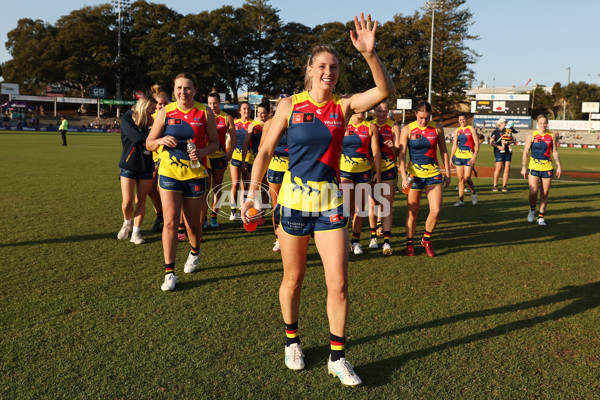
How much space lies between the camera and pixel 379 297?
17.0 feet

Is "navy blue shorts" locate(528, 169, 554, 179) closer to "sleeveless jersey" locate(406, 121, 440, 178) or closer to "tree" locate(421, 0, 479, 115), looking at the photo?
"sleeveless jersey" locate(406, 121, 440, 178)

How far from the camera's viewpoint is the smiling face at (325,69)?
3391 millimetres

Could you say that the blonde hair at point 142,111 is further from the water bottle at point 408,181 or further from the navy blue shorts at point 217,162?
the water bottle at point 408,181

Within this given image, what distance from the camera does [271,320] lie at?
4496 millimetres

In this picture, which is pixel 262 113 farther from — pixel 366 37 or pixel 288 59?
pixel 288 59

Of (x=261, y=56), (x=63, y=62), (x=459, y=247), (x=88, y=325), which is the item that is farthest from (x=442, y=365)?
(x=261, y=56)

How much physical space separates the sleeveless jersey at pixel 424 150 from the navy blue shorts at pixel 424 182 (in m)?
0.05

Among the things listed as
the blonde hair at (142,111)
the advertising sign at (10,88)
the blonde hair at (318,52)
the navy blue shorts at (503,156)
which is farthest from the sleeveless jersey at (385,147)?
the advertising sign at (10,88)

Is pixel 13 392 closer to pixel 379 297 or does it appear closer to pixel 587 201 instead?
pixel 379 297

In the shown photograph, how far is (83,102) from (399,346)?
7118 centimetres

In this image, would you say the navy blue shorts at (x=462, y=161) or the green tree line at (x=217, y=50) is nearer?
the navy blue shorts at (x=462, y=161)

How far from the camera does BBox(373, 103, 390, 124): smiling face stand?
24.9ft

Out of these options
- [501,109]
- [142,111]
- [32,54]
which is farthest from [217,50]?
[142,111]

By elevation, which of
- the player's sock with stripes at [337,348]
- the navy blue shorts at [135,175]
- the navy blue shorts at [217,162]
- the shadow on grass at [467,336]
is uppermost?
the navy blue shorts at [217,162]
